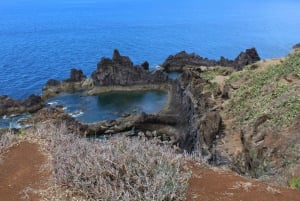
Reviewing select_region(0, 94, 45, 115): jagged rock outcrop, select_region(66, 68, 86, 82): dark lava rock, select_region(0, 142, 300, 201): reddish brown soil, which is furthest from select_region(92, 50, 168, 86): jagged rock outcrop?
select_region(0, 142, 300, 201): reddish brown soil

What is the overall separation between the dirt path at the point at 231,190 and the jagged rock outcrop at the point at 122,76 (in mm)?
68798

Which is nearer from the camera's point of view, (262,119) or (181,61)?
(262,119)

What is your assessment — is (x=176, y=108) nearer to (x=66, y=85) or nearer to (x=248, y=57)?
(x=248, y=57)

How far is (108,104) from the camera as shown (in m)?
70.9

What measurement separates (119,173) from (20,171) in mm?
3470

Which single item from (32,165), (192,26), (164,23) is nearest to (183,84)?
(32,165)

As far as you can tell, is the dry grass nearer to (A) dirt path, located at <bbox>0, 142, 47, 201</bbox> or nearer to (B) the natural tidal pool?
(A) dirt path, located at <bbox>0, 142, 47, 201</bbox>

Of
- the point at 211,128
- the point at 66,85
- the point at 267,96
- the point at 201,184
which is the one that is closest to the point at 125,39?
the point at 66,85

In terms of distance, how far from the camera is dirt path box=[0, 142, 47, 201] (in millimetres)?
10133

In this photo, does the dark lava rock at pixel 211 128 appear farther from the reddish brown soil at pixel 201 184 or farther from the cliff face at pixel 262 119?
the reddish brown soil at pixel 201 184

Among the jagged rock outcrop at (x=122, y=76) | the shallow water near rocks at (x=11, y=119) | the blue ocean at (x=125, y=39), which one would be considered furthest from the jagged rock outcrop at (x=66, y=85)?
the shallow water near rocks at (x=11, y=119)

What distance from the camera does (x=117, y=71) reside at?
79688 mm

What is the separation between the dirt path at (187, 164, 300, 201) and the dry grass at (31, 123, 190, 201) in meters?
0.35

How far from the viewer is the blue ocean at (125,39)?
324ft
